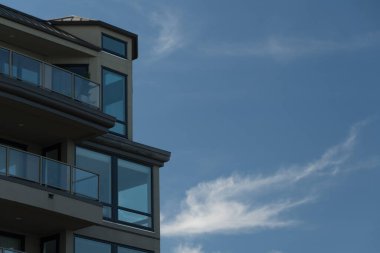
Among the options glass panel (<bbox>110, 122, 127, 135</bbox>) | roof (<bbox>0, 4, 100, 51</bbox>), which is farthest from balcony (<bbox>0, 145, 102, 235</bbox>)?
roof (<bbox>0, 4, 100, 51</bbox>)

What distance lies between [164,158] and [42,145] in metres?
4.19

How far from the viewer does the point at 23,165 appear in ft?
100

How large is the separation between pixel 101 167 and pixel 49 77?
131 inches

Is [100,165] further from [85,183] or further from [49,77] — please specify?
[49,77]

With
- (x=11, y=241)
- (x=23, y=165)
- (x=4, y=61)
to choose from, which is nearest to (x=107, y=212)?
(x=11, y=241)

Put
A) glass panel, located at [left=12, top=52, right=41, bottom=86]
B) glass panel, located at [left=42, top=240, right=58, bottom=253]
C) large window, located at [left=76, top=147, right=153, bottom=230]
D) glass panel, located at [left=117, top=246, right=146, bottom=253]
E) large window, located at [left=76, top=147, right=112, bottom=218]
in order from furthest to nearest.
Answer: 1. large window, located at [left=76, top=147, right=153, bottom=230]
2. large window, located at [left=76, top=147, right=112, bottom=218]
3. glass panel, located at [left=117, top=246, right=146, bottom=253]
4. glass panel, located at [left=42, top=240, right=58, bottom=253]
5. glass panel, located at [left=12, top=52, right=41, bottom=86]

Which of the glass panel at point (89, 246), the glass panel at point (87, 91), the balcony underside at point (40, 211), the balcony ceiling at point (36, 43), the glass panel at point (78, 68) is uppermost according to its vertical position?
the balcony ceiling at point (36, 43)

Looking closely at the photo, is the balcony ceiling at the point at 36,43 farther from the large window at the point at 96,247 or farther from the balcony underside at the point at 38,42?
the large window at the point at 96,247

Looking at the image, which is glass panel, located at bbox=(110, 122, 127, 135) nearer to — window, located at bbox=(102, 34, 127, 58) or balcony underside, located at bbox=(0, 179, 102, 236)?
window, located at bbox=(102, 34, 127, 58)

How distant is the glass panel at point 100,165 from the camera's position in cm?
3303

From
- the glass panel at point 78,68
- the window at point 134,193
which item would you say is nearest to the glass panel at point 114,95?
the glass panel at point 78,68

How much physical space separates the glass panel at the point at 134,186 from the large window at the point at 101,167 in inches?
17.7

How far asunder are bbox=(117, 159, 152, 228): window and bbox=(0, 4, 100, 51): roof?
4.17 m

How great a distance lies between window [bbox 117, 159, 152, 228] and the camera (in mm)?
33594
